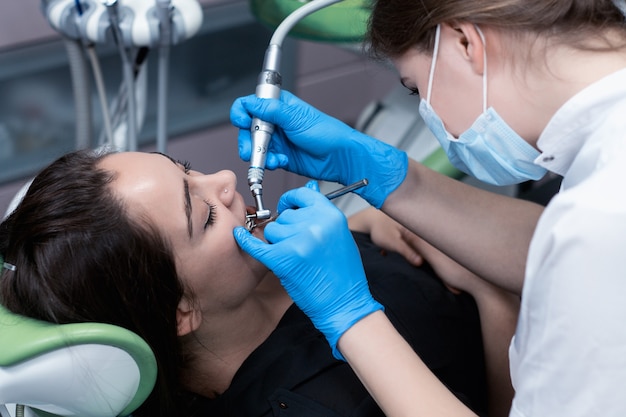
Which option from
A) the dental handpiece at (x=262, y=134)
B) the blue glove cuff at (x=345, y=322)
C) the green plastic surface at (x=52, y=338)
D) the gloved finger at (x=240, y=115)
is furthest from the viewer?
the gloved finger at (x=240, y=115)

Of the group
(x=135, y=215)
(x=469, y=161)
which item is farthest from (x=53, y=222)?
(x=469, y=161)

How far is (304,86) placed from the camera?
2.91 metres

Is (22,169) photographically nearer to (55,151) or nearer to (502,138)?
(55,151)

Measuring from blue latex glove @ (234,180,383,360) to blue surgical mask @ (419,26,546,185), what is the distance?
0.22 metres

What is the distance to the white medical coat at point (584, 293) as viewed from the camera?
863 mm

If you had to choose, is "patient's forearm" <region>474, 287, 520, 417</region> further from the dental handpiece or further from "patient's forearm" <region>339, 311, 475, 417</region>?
the dental handpiece

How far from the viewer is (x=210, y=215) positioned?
4.03ft

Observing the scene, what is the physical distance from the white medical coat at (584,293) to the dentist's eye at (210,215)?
52 cm

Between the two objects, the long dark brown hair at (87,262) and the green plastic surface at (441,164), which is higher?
the long dark brown hair at (87,262)

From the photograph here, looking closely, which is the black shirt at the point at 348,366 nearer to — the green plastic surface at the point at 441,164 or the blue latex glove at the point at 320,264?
the blue latex glove at the point at 320,264

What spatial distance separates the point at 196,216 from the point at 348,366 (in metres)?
0.39

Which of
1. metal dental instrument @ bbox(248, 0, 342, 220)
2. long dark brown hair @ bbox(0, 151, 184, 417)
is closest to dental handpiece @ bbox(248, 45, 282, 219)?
metal dental instrument @ bbox(248, 0, 342, 220)

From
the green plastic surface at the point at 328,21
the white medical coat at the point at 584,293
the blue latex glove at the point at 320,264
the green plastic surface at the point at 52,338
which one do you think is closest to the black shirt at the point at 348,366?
the blue latex glove at the point at 320,264

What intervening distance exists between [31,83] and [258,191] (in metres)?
1.38
